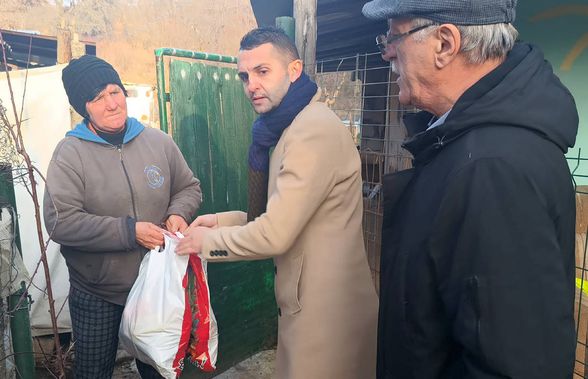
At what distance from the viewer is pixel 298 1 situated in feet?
10.2

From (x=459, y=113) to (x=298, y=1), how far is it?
8.10ft

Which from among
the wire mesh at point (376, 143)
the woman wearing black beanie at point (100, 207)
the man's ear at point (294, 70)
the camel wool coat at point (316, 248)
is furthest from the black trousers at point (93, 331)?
the wire mesh at point (376, 143)

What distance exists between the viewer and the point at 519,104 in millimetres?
914

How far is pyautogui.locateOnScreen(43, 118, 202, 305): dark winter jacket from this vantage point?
2104mm

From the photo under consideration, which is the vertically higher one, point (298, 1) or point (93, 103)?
point (298, 1)

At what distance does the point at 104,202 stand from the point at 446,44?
1.85 meters

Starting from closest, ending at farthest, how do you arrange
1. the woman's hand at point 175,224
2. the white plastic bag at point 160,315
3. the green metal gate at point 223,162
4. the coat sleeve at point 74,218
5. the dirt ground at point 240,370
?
the white plastic bag at point 160,315 → the coat sleeve at point 74,218 → the woman's hand at point 175,224 → the green metal gate at point 223,162 → the dirt ground at point 240,370

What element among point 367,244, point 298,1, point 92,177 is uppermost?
point 298,1

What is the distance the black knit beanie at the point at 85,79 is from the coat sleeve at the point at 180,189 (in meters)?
0.48

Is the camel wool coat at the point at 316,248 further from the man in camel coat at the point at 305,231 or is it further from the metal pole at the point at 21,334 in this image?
the metal pole at the point at 21,334

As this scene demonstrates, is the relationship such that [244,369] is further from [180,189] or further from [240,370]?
[180,189]

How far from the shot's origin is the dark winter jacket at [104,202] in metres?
2.10

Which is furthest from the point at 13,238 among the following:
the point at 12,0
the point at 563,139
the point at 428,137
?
the point at 12,0

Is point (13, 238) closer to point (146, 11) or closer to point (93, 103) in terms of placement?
point (93, 103)
